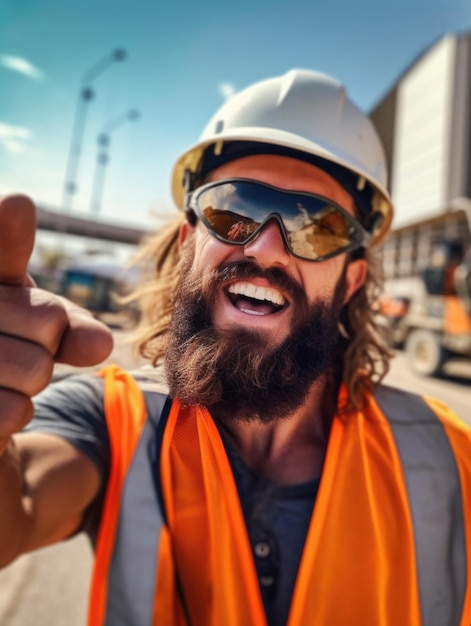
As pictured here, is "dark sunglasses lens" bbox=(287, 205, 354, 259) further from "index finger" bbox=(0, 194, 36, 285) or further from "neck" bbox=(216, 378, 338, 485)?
"index finger" bbox=(0, 194, 36, 285)

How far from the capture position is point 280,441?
0.76m

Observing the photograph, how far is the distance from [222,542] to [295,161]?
0.76m

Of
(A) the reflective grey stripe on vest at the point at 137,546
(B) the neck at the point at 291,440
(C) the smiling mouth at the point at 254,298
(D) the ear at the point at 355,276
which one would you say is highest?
(D) the ear at the point at 355,276

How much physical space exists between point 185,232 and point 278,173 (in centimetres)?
22

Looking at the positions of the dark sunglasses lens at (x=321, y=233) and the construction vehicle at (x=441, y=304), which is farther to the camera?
the construction vehicle at (x=441, y=304)

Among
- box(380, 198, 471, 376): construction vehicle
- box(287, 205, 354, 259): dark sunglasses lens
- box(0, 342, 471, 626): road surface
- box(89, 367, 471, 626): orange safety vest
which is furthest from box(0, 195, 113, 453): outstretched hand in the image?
box(380, 198, 471, 376): construction vehicle

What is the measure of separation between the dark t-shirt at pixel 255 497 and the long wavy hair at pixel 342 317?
0.74 feet

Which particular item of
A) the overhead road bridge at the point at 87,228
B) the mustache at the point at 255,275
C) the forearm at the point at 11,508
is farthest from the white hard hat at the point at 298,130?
the forearm at the point at 11,508

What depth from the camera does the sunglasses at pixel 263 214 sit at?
635mm

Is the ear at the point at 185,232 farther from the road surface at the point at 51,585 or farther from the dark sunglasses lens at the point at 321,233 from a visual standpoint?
the road surface at the point at 51,585

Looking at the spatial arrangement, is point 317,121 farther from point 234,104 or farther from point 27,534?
point 27,534

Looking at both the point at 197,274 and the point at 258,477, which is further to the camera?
the point at 258,477

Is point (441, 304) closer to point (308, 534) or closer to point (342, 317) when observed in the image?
point (342, 317)

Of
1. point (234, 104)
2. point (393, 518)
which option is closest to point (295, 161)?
point (234, 104)
